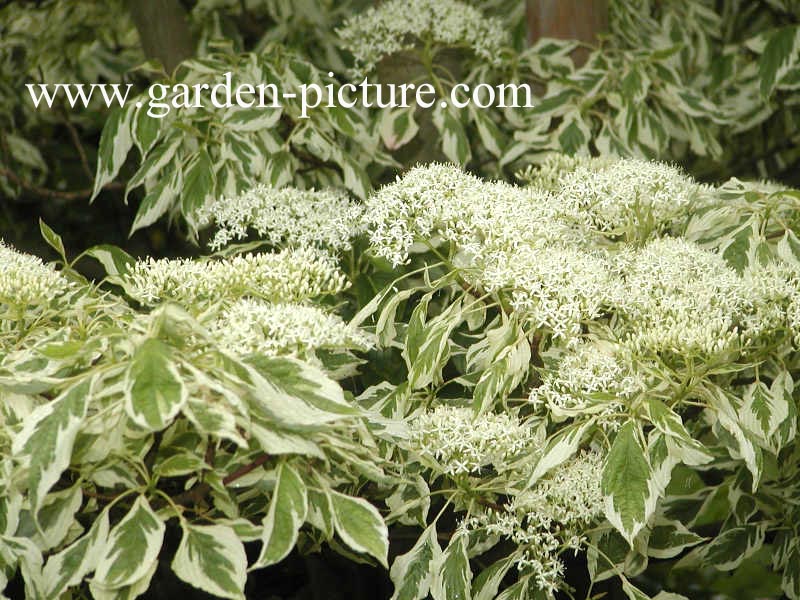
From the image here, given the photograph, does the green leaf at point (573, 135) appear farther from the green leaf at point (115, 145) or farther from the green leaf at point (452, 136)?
the green leaf at point (115, 145)

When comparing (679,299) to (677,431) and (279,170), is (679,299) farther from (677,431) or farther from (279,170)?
(279,170)

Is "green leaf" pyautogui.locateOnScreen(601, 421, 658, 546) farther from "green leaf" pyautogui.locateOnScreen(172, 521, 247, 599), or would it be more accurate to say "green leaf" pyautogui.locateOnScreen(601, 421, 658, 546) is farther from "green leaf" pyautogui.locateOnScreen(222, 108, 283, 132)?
"green leaf" pyautogui.locateOnScreen(222, 108, 283, 132)

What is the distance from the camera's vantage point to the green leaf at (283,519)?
84 centimetres

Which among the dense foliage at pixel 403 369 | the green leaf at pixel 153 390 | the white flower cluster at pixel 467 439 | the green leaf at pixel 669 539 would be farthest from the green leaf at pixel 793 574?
the green leaf at pixel 153 390

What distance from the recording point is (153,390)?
0.78 m

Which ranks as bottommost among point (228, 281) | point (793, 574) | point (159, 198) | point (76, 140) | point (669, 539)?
point (793, 574)

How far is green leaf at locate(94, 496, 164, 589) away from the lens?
845mm

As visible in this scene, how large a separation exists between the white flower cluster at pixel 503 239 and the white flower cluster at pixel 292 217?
0.09m

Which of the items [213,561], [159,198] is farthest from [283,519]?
[159,198]

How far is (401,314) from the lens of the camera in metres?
1.33

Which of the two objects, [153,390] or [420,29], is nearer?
[153,390]

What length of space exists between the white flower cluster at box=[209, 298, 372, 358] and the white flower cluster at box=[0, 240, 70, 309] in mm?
200

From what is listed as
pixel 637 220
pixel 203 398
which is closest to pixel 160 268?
pixel 203 398

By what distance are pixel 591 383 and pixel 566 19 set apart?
3.83 ft
